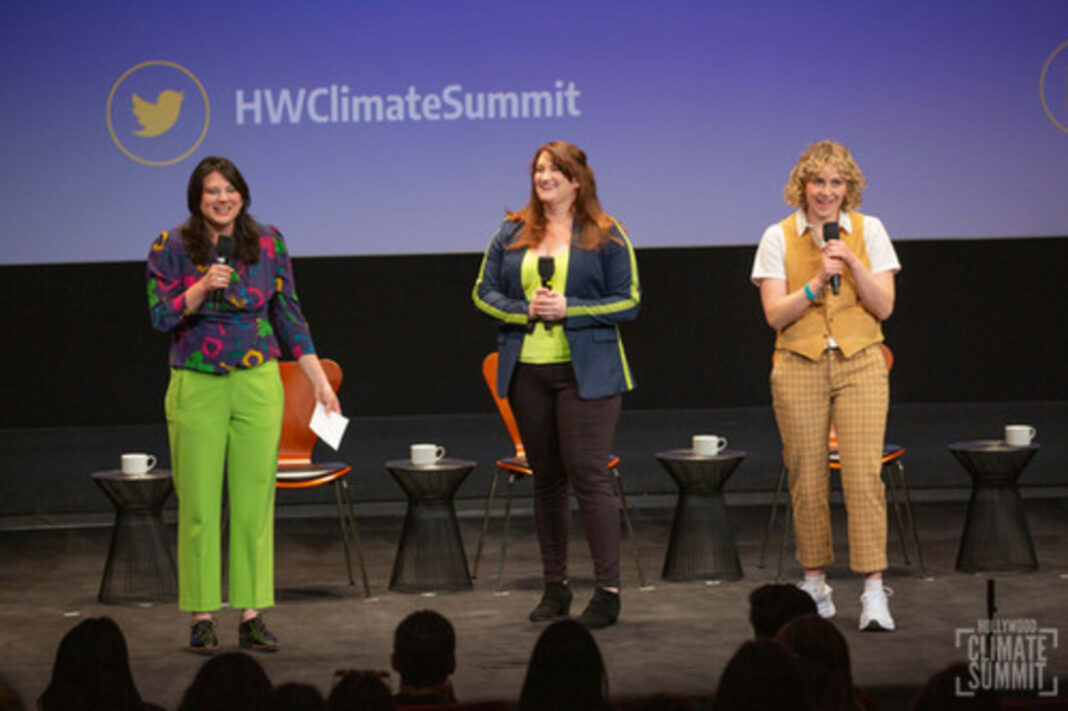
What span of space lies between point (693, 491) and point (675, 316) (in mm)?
3481

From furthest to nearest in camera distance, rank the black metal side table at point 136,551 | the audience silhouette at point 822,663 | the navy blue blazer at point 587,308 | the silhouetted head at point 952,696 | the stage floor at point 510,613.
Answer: the black metal side table at point 136,551 < the navy blue blazer at point 587,308 < the stage floor at point 510,613 < the audience silhouette at point 822,663 < the silhouetted head at point 952,696

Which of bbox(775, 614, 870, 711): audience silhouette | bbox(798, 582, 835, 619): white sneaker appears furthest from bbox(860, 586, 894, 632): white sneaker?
bbox(775, 614, 870, 711): audience silhouette

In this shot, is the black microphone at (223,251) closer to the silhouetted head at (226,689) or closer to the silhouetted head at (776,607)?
the silhouetted head at (776,607)

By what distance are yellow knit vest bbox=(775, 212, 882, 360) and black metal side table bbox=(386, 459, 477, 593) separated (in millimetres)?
1372

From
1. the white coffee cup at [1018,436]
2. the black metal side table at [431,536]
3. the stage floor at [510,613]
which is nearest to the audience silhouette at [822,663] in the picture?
the stage floor at [510,613]

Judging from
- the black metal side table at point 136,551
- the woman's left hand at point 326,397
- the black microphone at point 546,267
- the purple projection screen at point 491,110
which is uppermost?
the purple projection screen at point 491,110

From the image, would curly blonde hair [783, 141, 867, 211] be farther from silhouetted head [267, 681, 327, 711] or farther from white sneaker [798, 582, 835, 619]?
silhouetted head [267, 681, 327, 711]

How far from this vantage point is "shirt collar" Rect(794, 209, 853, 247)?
4.82 meters

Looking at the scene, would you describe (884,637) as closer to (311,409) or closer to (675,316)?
(311,409)

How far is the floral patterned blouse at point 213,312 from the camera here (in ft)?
15.2

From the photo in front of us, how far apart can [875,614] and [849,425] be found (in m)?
0.57

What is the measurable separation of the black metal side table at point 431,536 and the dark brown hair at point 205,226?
1.21 meters

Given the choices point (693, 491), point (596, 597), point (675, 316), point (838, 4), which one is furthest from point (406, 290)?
point (596, 597)

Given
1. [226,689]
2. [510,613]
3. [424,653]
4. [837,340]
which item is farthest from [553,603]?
[226,689]
